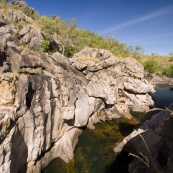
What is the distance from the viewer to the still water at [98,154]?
17.1 m

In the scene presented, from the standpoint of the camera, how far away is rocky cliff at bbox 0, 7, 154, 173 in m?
12.3

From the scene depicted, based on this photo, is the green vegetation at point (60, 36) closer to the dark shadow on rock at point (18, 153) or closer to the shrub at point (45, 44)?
the shrub at point (45, 44)

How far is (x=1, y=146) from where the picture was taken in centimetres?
1006

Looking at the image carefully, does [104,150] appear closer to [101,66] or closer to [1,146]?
[1,146]

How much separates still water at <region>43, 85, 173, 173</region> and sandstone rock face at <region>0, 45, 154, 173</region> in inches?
40.8

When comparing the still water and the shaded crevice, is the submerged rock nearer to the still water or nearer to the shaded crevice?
the shaded crevice

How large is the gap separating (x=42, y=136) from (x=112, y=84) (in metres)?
21.4

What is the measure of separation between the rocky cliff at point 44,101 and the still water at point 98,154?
1060 millimetres

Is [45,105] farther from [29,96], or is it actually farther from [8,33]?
[8,33]

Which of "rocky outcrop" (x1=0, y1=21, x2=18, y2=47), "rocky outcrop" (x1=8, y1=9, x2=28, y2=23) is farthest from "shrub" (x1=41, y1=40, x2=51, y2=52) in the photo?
"rocky outcrop" (x1=8, y1=9, x2=28, y2=23)

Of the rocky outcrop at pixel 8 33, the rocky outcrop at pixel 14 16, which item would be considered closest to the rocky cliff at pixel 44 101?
the rocky outcrop at pixel 8 33

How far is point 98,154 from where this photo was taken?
19.9m

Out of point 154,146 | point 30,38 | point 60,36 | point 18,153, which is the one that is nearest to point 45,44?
point 30,38

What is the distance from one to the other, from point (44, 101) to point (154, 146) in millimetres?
11873
